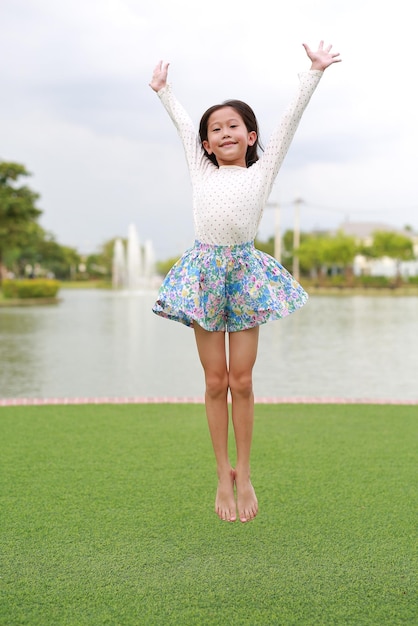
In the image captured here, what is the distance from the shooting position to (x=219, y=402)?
10.7 feet

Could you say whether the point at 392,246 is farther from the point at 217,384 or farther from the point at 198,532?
the point at 217,384

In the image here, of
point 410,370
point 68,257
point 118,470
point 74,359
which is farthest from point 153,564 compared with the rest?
point 68,257

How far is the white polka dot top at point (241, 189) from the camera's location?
10.6ft

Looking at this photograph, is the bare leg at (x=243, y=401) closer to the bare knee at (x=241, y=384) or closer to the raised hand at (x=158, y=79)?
the bare knee at (x=241, y=384)

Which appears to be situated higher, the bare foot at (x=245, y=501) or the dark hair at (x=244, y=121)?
the dark hair at (x=244, y=121)

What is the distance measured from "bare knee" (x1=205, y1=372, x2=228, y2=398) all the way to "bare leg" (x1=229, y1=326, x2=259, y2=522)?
3 cm

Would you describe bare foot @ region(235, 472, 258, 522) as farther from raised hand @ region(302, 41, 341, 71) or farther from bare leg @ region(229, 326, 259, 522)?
raised hand @ region(302, 41, 341, 71)

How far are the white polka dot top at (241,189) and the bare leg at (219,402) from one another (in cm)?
41

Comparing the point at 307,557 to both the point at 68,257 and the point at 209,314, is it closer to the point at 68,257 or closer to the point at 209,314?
the point at 209,314

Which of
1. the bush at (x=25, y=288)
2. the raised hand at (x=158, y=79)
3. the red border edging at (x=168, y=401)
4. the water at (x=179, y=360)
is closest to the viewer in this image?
the raised hand at (x=158, y=79)

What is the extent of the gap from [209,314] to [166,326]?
16.6m

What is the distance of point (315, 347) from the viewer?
1376cm

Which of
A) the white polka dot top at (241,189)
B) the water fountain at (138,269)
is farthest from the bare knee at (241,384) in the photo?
the water fountain at (138,269)

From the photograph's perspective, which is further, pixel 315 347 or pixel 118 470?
pixel 315 347
